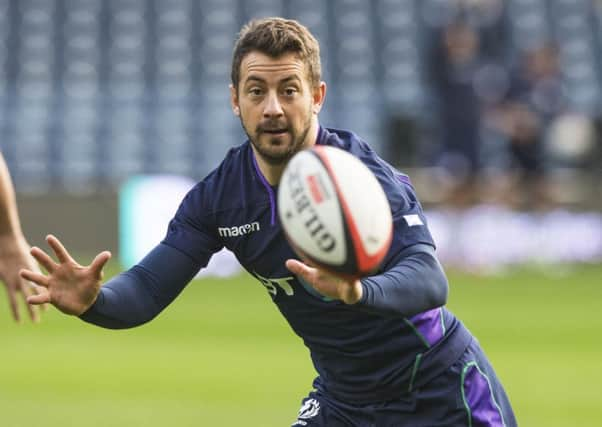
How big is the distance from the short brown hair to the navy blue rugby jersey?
0.26 metres

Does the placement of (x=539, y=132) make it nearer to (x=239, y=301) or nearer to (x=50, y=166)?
(x=239, y=301)

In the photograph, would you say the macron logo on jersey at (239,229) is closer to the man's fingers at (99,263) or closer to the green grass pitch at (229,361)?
the man's fingers at (99,263)

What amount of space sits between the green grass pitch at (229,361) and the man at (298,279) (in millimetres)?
3240

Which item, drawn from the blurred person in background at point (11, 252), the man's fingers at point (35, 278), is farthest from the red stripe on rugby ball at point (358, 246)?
the blurred person in background at point (11, 252)

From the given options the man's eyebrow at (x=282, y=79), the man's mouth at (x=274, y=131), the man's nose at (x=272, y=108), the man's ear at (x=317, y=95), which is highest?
the man's eyebrow at (x=282, y=79)

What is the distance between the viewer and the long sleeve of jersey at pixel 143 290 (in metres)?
4.68

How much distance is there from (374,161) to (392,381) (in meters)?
0.78

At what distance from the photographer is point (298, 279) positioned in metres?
4.77

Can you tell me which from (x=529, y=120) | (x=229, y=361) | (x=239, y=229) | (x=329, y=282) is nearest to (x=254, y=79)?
A: (x=239, y=229)

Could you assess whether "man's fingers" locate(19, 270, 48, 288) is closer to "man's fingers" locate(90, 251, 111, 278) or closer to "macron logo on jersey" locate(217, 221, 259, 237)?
"man's fingers" locate(90, 251, 111, 278)

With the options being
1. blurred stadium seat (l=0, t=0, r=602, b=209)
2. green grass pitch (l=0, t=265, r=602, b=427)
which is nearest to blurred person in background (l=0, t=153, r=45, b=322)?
green grass pitch (l=0, t=265, r=602, b=427)

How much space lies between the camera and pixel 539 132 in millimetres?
17234

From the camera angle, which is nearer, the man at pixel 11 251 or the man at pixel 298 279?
the man at pixel 298 279

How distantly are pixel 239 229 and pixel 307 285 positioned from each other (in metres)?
0.33
